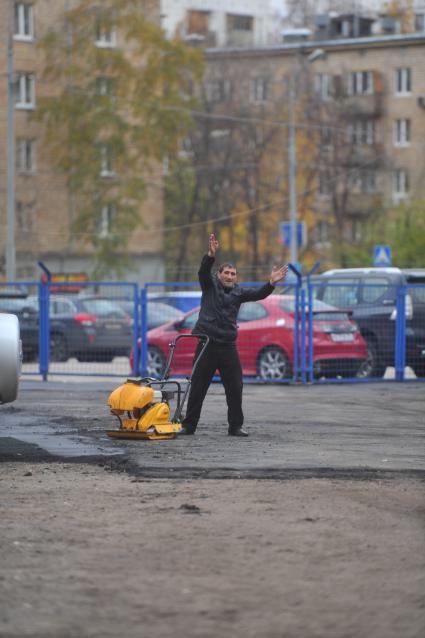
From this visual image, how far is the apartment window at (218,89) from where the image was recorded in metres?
71.5

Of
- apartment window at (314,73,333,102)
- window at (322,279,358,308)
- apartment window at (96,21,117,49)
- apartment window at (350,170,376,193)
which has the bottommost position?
window at (322,279,358,308)

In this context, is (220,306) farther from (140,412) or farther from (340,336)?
(340,336)

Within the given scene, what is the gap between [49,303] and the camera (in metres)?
26.9

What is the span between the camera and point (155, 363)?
26734 millimetres

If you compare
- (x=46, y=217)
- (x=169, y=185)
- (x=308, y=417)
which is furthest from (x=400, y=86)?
(x=308, y=417)

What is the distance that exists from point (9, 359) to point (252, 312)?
1154 cm

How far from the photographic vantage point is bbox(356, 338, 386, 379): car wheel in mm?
25875

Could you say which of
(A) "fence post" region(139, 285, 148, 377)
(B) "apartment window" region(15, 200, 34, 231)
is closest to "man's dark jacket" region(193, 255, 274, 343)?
(A) "fence post" region(139, 285, 148, 377)

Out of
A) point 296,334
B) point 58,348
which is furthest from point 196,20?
point 296,334

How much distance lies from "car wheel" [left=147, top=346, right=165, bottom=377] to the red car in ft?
4.30

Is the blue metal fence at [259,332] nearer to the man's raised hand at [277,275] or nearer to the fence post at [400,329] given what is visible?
the fence post at [400,329]

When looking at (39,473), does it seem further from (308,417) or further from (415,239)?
(415,239)

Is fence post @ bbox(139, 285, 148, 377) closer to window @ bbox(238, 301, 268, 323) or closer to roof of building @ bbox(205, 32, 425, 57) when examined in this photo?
window @ bbox(238, 301, 268, 323)

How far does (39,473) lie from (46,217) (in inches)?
2196
